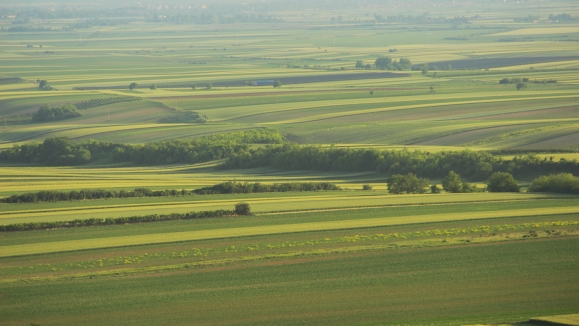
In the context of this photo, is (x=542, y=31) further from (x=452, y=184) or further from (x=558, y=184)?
(x=558, y=184)

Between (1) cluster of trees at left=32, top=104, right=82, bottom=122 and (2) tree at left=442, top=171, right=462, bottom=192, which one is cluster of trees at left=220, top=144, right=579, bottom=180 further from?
(1) cluster of trees at left=32, top=104, right=82, bottom=122

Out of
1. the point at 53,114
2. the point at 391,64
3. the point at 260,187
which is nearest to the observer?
the point at 260,187

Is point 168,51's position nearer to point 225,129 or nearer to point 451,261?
point 225,129

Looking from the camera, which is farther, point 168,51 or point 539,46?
point 168,51

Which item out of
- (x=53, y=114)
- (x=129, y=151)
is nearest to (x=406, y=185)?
(x=129, y=151)

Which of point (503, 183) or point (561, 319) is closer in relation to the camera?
point (561, 319)

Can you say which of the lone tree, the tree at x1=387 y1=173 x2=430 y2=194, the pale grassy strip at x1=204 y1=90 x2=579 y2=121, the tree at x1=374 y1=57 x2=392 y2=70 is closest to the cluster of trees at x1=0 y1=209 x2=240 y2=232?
the lone tree

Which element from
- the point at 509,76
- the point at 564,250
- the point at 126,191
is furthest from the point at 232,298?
the point at 509,76

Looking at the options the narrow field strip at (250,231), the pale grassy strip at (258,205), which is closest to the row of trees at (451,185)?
the pale grassy strip at (258,205)
